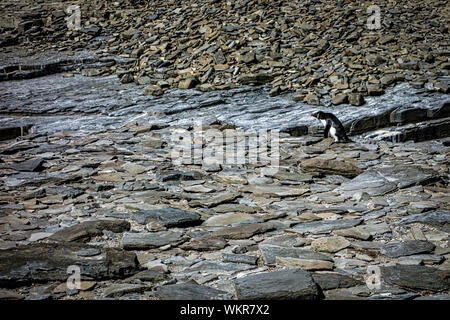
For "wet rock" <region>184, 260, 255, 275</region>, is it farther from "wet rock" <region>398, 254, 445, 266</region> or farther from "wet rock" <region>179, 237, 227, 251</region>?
"wet rock" <region>398, 254, 445, 266</region>

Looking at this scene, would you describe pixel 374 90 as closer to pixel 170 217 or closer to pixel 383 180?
pixel 383 180

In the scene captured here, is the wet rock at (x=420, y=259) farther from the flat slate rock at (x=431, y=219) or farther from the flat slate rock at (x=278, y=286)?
the flat slate rock at (x=278, y=286)

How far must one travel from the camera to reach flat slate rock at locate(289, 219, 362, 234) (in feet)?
17.4

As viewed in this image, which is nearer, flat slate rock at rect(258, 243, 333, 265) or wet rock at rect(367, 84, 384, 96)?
flat slate rock at rect(258, 243, 333, 265)

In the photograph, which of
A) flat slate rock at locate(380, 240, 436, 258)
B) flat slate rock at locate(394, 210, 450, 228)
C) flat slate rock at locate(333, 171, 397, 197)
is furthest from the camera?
flat slate rock at locate(333, 171, 397, 197)

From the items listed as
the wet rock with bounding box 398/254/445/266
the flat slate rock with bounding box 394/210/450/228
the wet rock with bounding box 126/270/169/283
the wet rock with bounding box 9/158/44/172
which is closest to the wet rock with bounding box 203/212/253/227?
the wet rock with bounding box 126/270/169/283

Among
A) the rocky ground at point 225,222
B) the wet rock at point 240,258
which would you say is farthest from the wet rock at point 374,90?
the wet rock at point 240,258

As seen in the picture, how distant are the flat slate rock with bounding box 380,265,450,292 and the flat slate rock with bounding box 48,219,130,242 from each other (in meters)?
2.98

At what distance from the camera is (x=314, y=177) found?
7477 millimetres

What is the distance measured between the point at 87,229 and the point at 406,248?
3.56 m

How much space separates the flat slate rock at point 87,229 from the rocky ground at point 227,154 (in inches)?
1.2

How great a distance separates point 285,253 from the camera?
180 inches

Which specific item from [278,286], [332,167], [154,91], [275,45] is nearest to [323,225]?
[278,286]

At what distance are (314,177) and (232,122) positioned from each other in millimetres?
3105
